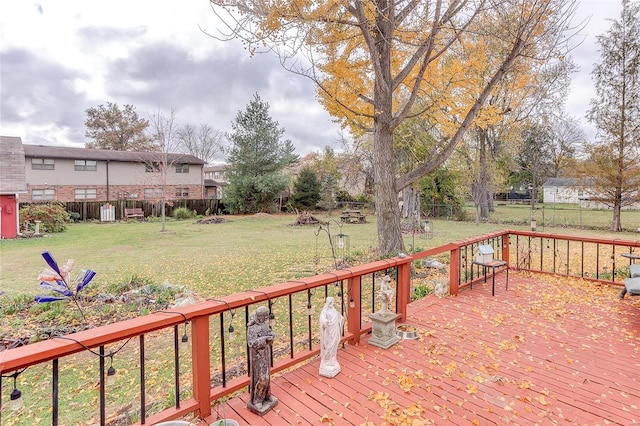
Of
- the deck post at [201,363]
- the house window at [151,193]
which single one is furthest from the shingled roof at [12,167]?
the deck post at [201,363]

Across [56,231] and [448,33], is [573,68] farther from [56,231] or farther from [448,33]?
[56,231]

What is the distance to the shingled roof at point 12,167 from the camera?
1295 cm

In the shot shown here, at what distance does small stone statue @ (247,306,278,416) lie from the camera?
2133mm

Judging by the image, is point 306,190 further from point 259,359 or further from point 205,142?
point 259,359

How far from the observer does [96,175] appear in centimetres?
2241

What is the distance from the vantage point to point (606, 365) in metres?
2.83

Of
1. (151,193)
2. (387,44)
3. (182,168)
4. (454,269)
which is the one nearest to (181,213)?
(151,193)

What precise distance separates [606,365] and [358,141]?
17.7m

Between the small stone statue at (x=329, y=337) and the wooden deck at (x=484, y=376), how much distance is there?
76 mm

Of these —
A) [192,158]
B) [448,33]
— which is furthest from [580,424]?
[192,158]

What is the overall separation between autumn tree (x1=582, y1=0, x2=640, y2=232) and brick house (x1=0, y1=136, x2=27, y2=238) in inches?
906

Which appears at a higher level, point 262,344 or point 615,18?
point 615,18

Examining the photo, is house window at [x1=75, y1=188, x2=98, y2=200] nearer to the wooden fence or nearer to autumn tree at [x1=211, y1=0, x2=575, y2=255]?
the wooden fence

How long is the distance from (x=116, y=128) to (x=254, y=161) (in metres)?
17.2
